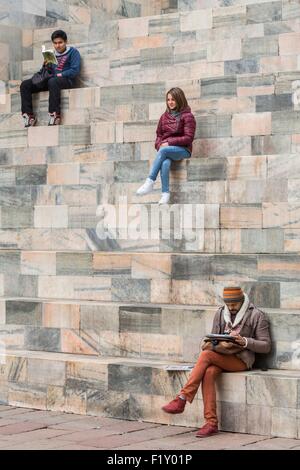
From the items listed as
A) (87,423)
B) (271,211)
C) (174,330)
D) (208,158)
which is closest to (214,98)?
(208,158)

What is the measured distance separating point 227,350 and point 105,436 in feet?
4.85

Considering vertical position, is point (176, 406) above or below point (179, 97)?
below

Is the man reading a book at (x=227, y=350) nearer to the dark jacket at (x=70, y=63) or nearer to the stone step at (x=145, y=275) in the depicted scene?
the stone step at (x=145, y=275)

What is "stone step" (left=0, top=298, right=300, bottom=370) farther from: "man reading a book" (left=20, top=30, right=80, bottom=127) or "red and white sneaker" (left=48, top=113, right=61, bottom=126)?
"man reading a book" (left=20, top=30, right=80, bottom=127)

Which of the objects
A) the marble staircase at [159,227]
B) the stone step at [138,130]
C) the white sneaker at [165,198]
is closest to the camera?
the marble staircase at [159,227]

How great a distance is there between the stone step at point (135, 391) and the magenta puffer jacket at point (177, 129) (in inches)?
114

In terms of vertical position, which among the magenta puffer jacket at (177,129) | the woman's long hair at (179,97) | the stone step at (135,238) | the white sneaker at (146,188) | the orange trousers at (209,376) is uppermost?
the woman's long hair at (179,97)

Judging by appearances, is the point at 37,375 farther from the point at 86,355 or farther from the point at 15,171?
the point at 15,171

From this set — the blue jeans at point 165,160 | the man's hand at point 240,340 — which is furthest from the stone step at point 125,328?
the blue jeans at point 165,160

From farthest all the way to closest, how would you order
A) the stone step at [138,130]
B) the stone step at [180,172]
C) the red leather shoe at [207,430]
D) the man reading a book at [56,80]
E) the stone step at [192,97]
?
the man reading a book at [56,80] → the stone step at [192,97] → the stone step at [138,130] → the stone step at [180,172] → the red leather shoe at [207,430]

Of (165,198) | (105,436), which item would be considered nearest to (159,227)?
(165,198)

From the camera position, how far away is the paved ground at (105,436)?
11.2 metres

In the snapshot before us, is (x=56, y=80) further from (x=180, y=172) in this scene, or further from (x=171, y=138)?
(x=180, y=172)

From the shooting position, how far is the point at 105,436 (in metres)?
11.8
